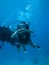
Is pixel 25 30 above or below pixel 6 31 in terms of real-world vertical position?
below

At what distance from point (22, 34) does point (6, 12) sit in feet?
72.9

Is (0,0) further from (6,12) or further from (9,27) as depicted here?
(9,27)

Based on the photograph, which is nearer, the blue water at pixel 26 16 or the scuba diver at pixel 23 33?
the scuba diver at pixel 23 33

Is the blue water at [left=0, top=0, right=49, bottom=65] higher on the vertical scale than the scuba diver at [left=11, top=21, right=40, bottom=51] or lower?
higher

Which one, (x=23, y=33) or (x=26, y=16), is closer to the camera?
(x=23, y=33)

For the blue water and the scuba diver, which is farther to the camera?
the blue water

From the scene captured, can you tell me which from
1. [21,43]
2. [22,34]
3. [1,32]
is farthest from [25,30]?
[1,32]

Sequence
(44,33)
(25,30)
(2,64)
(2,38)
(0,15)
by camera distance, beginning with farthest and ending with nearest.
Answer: (44,33) < (0,15) < (2,64) < (2,38) < (25,30)

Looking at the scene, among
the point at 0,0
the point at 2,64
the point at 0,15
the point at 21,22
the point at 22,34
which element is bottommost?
the point at 22,34

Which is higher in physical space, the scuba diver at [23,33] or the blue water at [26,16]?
the blue water at [26,16]

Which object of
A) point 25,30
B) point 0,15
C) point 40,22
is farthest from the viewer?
point 40,22

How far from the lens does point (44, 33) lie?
107 ft

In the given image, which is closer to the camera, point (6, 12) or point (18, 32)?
point (18, 32)

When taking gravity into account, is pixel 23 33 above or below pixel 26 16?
below
